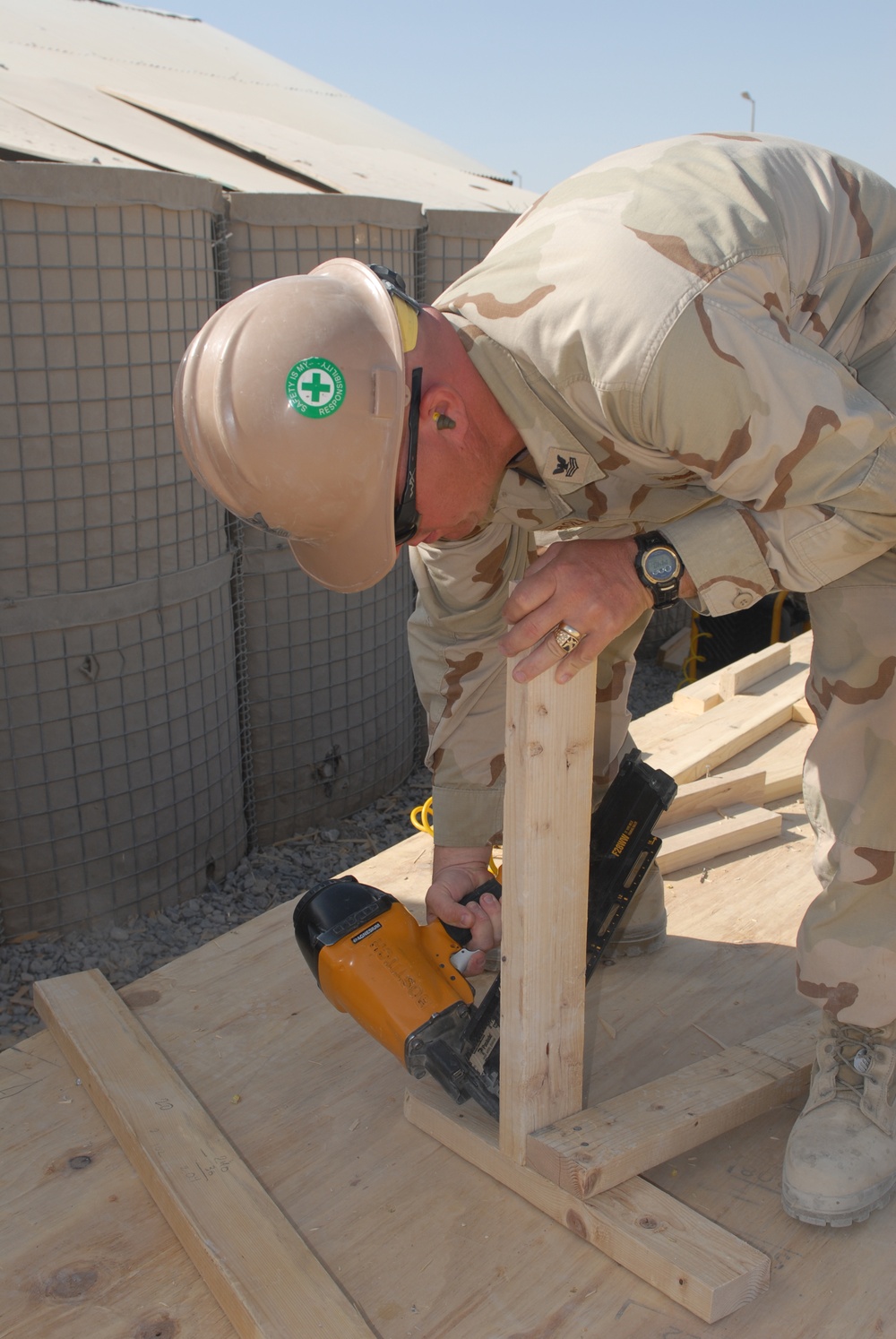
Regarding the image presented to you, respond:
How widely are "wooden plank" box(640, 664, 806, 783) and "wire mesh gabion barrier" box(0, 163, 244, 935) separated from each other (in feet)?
5.03

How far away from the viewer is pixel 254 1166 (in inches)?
73.0

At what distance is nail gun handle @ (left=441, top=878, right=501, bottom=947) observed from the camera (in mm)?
2131

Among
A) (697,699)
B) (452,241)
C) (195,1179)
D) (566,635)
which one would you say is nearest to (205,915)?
(697,699)

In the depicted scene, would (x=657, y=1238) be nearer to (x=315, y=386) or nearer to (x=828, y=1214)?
(x=828, y=1214)

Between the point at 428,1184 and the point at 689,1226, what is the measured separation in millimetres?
428

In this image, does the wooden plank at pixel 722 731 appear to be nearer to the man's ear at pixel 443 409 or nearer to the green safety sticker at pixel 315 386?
the man's ear at pixel 443 409

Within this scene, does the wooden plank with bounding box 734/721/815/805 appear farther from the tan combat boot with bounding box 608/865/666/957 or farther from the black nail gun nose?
the black nail gun nose

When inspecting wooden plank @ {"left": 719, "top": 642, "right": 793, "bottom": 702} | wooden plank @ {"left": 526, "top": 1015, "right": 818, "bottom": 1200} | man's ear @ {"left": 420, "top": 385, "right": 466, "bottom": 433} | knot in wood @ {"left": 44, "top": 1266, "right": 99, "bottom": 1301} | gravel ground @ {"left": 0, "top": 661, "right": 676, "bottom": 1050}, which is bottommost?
gravel ground @ {"left": 0, "top": 661, "right": 676, "bottom": 1050}

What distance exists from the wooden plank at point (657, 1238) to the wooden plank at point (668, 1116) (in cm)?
3

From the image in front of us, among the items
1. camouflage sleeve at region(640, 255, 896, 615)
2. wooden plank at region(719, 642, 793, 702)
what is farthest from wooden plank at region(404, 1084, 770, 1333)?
wooden plank at region(719, 642, 793, 702)

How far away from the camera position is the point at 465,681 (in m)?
2.21

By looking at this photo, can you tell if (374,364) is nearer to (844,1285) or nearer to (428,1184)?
(428,1184)

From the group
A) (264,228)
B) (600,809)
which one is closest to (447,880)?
(600,809)

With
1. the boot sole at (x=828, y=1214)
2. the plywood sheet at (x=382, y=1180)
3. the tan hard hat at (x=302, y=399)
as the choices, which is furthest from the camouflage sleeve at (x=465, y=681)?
the boot sole at (x=828, y=1214)
